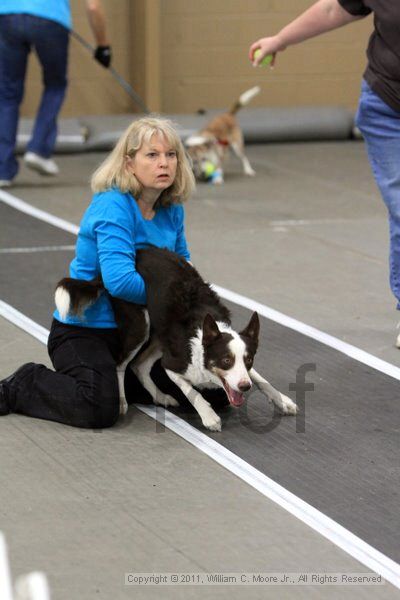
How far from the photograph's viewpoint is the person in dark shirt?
4.76 metres

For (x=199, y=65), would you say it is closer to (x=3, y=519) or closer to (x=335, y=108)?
(x=335, y=108)

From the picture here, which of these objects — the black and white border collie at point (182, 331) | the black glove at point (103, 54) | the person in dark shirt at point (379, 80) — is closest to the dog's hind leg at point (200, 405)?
the black and white border collie at point (182, 331)

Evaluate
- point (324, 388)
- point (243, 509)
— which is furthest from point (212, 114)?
point (243, 509)

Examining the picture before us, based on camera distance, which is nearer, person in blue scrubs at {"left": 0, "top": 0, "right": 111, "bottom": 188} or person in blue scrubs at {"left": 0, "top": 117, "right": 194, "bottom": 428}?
person in blue scrubs at {"left": 0, "top": 117, "right": 194, "bottom": 428}

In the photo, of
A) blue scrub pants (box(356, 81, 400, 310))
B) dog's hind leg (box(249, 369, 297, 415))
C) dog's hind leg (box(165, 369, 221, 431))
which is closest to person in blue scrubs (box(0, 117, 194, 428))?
dog's hind leg (box(165, 369, 221, 431))

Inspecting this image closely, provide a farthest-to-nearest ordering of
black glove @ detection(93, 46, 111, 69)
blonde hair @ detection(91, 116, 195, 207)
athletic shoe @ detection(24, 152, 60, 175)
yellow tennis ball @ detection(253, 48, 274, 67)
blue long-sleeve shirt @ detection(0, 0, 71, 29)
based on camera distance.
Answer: black glove @ detection(93, 46, 111, 69) → athletic shoe @ detection(24, 152, 60, 175) → blue long-sleeve shirt @ detection(0, 0, 71, 29) → yellow tennis ball @ detection(253, 48, 274, 67) → blonde hair @ detection(91, 116, 195, 207)

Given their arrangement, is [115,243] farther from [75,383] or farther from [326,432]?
[326,432]

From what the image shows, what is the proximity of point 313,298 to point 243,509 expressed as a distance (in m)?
2.59

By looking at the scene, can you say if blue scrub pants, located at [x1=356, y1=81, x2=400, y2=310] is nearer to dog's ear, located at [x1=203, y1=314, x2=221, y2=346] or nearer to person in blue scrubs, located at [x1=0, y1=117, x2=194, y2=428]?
person in blue scrubs, located at [x1=0, y1=117, x2=194, y2=428]

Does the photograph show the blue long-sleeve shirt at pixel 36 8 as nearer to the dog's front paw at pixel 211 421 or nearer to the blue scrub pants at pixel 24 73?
the blue scrub pants at pixel 24 73

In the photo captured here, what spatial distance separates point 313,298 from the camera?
5883 millimetres

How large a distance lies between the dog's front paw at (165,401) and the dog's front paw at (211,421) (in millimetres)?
273

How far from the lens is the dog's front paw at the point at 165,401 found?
14.0 ft

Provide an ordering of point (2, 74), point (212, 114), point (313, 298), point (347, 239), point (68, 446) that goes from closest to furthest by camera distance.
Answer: point (68, 446), point (313, 298), point (347, 239), point (2, 74), point (212, 114)
